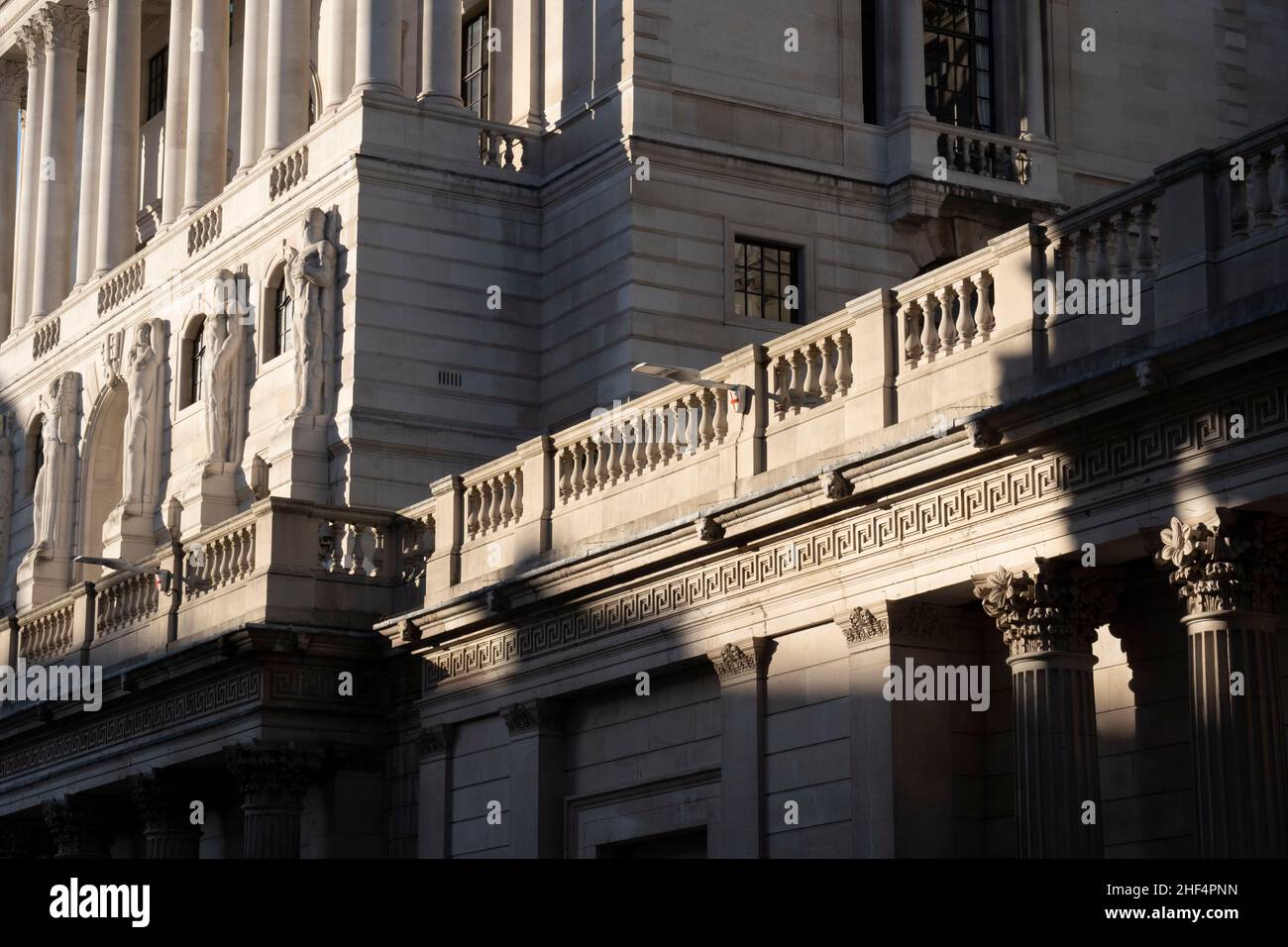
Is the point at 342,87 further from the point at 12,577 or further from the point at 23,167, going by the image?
the point at 23,167

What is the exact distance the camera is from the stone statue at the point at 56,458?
58.7m

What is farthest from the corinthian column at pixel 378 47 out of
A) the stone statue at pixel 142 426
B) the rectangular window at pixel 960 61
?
the rectangular window at pixel 960 61

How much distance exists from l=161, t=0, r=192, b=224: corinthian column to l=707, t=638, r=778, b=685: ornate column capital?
31.0 meters

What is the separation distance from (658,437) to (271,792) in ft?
29.9

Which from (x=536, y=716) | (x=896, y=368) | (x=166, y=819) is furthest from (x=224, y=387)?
(x=896, y=368)

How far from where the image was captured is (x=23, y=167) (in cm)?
7112

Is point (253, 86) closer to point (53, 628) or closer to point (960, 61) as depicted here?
point (53, 628)

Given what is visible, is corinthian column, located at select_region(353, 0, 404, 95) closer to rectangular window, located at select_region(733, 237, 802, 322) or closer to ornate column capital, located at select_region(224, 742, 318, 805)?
rectangular window, located at select_region(733, 237, 802, 322)

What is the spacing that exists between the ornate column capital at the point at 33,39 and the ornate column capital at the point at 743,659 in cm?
4350

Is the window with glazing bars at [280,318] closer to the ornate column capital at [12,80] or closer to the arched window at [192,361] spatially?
the arched window at [192,361]

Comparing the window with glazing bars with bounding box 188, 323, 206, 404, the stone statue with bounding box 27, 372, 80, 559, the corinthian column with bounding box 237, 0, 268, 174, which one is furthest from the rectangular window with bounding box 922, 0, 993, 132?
the stone statue with bounding box 27, 372, 80, 559

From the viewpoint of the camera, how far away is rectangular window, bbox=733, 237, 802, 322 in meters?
47.9

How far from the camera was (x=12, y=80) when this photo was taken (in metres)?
73.4

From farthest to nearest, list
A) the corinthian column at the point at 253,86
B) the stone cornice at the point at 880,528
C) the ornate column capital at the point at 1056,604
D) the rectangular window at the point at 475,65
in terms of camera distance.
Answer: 1. the corinthian column at the point at 253,86
2. the rectangular window at the point at 475,65
3. the ornate column capital at the point at 1056,604
4. the stone cornice at the point at 880,528
